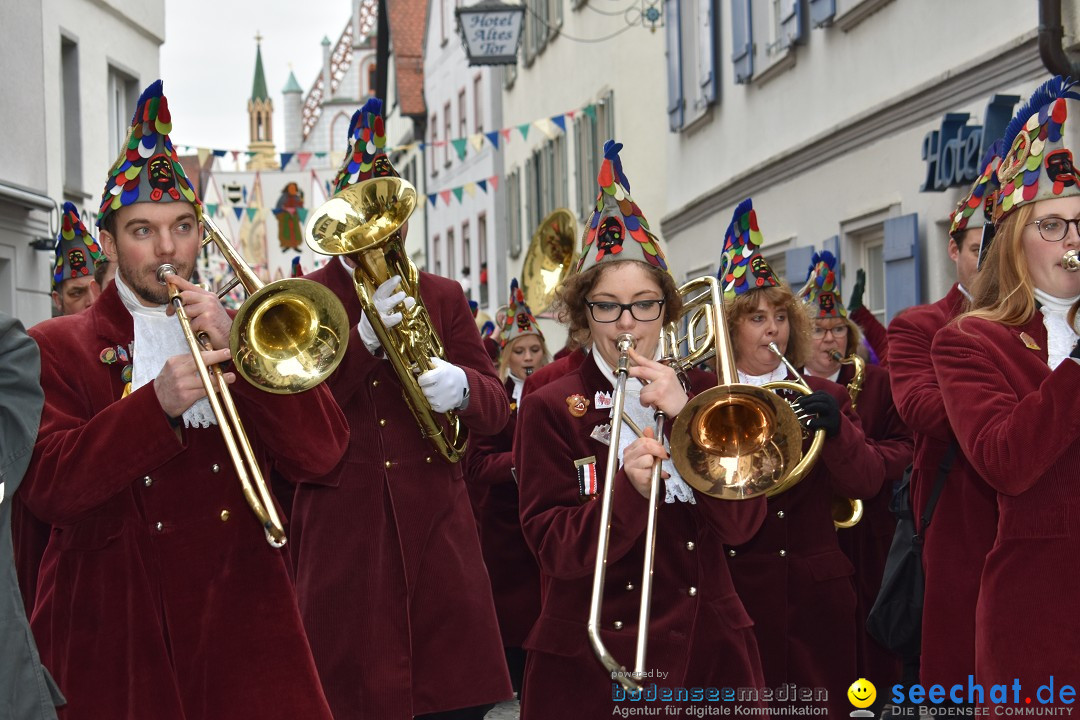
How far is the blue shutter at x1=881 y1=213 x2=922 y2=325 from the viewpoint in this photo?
36.6ft

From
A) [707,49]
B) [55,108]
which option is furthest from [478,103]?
[707,49]

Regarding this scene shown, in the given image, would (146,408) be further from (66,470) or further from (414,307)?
(414,307)

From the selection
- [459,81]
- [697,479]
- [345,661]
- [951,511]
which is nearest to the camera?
[697,479]

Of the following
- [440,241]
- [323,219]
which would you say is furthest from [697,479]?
Result: [440,241]

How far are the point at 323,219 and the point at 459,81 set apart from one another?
32252 millimetres

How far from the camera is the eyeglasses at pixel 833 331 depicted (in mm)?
7416

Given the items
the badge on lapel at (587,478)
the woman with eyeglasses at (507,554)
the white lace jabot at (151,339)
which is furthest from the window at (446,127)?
the badge on lapel at (587,478)

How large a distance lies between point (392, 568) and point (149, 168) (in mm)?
1690

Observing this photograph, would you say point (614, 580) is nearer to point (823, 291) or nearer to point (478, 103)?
point (823, 291)

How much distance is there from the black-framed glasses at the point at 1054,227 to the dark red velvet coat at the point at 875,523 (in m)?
2.13

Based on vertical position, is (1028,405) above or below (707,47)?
below

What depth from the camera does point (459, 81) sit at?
37.2 metres

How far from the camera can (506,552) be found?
834cm

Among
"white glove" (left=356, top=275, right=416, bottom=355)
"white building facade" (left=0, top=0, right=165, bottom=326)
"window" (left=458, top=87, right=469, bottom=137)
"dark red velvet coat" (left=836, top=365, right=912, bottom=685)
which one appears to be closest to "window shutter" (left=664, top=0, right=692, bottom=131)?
"white building facade" (left=0, top=0, right=165, bottom=326)
